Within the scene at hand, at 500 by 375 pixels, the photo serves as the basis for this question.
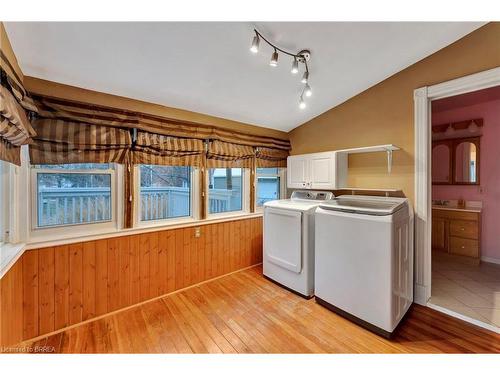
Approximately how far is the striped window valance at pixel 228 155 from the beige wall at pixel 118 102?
0.86 feet

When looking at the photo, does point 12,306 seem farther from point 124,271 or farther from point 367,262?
point 367,262

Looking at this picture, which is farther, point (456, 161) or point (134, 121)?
point (456, 161)

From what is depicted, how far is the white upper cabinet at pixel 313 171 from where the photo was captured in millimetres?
2784

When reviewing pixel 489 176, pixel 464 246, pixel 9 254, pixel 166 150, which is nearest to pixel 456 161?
pixel 489 176

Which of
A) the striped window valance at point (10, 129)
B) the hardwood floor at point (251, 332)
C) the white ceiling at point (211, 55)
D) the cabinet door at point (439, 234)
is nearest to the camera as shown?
the striped window valance at point (10, 129)

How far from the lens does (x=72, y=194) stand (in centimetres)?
206

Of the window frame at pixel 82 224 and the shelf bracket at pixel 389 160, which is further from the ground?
the shelf bracket at pixel 389 160

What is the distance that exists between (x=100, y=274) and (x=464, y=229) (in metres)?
4.77

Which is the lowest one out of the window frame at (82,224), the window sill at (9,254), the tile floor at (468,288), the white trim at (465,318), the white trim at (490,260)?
the white trim at (465,318)

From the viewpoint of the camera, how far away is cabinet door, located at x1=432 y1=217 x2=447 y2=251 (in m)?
3.45

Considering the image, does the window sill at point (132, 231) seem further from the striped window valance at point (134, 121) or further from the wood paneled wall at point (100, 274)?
the striped window valance at point (134, 121)

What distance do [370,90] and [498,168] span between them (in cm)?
233

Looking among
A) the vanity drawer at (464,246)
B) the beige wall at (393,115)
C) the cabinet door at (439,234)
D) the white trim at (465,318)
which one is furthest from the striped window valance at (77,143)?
the vanity drawer at (464,246)

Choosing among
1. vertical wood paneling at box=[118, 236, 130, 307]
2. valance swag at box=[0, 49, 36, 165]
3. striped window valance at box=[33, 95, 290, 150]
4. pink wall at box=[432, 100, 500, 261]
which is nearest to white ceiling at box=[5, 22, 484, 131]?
striped window valance at box=[33, 95, 290, 150]
